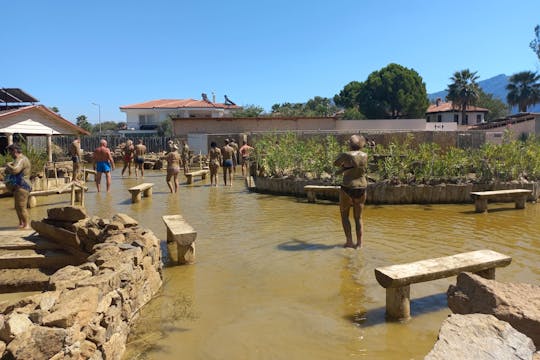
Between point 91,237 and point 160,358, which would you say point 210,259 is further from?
point 160,358

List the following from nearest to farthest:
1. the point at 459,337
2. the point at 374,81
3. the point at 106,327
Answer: the point at 459,337, the point at 106,327, the point at 374,81

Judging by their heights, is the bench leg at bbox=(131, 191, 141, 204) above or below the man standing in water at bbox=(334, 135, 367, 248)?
below

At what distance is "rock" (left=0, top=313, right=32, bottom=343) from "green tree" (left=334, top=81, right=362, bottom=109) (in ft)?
165

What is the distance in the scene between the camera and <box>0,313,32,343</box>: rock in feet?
8.92

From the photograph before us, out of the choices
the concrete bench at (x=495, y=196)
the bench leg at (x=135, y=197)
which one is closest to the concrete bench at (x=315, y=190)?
the concrete bench at (x=495, y=196)

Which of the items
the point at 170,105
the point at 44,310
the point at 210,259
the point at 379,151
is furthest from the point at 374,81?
the point at 44,310

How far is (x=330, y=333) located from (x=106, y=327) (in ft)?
6.30

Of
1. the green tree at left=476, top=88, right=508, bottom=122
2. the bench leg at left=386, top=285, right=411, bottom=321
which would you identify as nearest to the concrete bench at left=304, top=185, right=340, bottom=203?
the bench leg at left=386, top=285, right=411, bottom=321

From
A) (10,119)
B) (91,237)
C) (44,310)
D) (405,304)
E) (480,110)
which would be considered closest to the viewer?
(44,310)

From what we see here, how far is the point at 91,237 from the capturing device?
19.2 feet

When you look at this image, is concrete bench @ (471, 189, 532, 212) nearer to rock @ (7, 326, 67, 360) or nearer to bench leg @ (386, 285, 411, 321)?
bench leg @ (386, 285, 411, 321)

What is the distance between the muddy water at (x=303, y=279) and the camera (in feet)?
12.0

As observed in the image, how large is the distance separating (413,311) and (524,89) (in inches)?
2279

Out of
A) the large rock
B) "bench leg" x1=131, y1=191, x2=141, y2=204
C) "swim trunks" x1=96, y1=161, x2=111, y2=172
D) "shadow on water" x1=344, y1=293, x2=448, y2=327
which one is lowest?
"shadow on water" x1=344, y1=293, x2=448, y2=327
